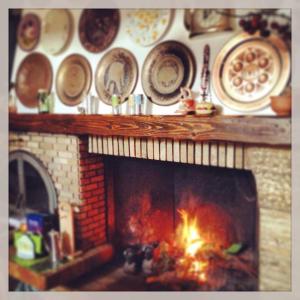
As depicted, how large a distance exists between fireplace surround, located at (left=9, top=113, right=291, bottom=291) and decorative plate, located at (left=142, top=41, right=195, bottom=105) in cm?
24

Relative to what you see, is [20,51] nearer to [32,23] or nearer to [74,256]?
[32,23]

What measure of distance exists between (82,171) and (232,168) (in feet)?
3.12

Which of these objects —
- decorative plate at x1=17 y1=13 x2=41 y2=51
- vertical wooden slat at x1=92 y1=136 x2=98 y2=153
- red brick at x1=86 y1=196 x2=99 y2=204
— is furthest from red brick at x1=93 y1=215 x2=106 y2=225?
decorative plate at x1=17 y1=13 x2=41 y2=51

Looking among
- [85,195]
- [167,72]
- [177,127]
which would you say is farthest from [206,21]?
[85,195]

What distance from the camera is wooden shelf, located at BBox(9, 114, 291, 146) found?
1458 millimetres

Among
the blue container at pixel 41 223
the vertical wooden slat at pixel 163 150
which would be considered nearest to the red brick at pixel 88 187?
the blue container at pixel 41 223

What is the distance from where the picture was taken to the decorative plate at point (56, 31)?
7.27ft

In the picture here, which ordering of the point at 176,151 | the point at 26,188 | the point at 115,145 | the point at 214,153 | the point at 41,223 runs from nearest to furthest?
1. the point at 214,153
2. the point at 176,151
3. the point at 115,145
4. the point at 41,223
5. the point at 26,188

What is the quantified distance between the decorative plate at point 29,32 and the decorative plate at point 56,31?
2.4 inches

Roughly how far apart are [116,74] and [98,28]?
331mm

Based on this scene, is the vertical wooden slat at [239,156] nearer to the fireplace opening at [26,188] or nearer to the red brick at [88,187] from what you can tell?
the red brick at [88,187]

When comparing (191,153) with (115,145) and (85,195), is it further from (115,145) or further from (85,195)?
(85,195)

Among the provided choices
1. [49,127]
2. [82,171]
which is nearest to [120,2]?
[49,127]

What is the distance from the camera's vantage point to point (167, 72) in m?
1.86
